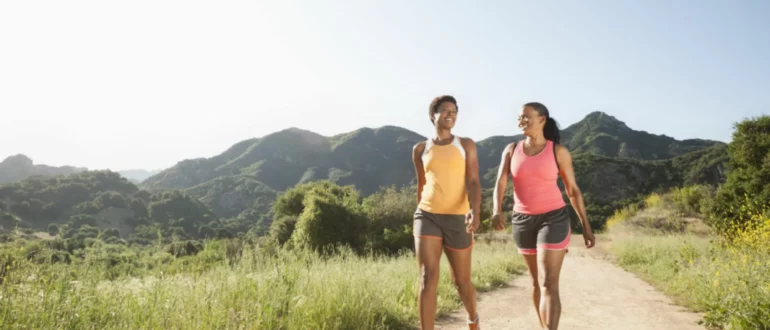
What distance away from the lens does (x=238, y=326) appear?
12.3ft

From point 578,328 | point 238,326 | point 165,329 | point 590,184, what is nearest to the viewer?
point 165,329

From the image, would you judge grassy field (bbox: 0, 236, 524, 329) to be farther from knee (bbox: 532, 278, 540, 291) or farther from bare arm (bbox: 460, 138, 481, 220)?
bare arm (bbox: 460, 138, 481, 220)

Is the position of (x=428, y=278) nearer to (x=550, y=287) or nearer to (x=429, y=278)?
(x=429, y=278)

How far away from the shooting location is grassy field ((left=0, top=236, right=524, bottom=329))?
3377 mm

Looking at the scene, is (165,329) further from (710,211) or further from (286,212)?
(286,212)

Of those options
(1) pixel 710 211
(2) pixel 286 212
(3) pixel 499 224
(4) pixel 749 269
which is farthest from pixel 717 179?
(3) pixel 499 224

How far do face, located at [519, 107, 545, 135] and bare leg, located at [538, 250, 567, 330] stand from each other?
3.83 feet

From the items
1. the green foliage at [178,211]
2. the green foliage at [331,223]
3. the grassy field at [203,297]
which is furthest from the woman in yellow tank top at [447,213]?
the green foliage at [178,211]

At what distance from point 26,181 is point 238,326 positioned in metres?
105

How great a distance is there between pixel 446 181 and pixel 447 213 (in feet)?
0.91

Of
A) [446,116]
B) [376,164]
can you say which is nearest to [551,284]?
[446,116]

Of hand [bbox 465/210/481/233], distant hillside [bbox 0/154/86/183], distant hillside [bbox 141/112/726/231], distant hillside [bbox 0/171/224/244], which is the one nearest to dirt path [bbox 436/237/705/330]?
hand [bbox 465/210/481/233]

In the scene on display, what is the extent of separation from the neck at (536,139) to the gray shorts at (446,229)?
1.08m

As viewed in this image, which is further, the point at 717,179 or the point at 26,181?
the point at 26,181
